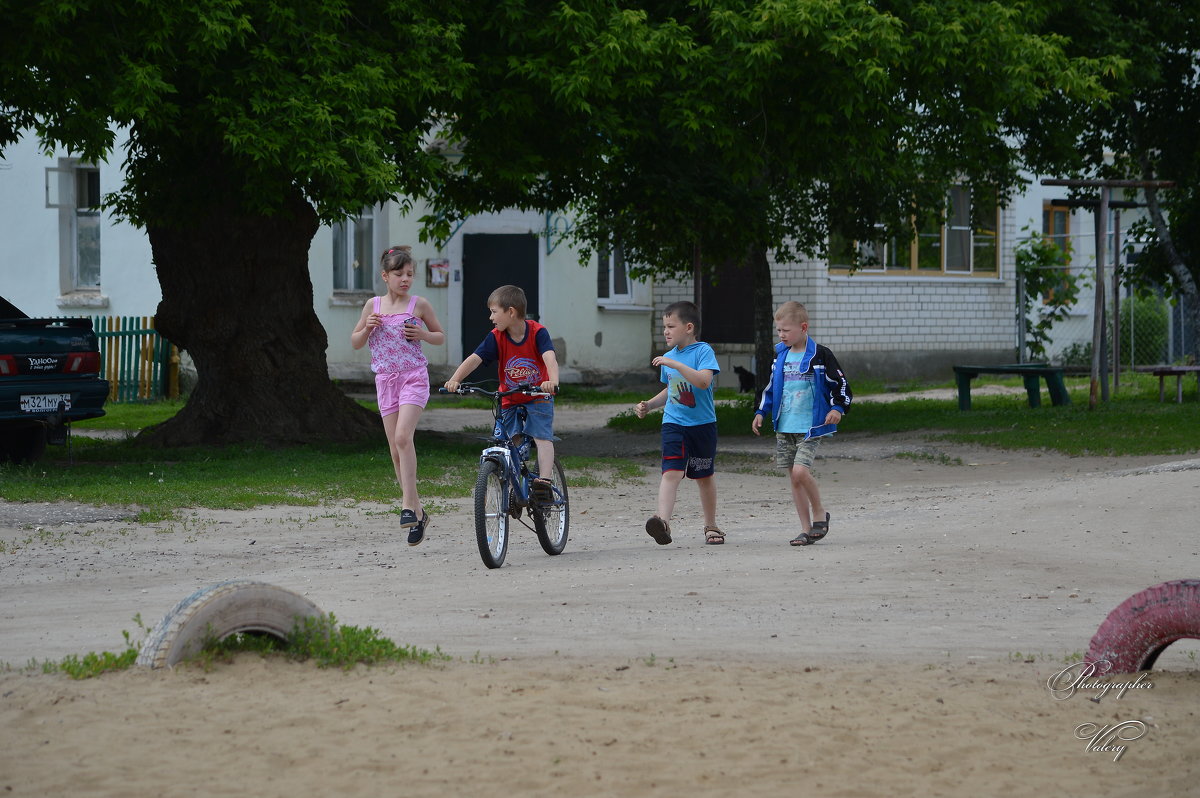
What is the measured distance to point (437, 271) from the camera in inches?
1078

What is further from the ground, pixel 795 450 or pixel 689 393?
pixel 689 393

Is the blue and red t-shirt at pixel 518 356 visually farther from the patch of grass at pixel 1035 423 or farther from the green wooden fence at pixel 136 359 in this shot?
the green wooden fence at pixel 136 359

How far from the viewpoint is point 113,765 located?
177 inches

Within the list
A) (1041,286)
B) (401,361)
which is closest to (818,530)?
(401,361)

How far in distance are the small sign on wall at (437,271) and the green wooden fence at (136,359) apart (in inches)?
182

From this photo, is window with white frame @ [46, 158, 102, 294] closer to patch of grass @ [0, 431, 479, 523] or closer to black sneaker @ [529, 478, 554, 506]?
patch of grass @ [0, 431, 479, 523]

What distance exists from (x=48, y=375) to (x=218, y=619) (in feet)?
30.5

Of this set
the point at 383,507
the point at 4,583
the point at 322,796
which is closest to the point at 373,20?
the point at 383,507

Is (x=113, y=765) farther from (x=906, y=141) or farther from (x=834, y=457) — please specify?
(x=906, y=141)

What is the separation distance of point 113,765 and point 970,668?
10.7 feet

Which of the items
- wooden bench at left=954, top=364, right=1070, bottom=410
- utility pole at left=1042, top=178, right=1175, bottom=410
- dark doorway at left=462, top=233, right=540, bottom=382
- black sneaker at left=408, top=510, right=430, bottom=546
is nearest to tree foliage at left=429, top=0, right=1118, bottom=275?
utility pole at left=1042, top=178, right=1175, bottom=410

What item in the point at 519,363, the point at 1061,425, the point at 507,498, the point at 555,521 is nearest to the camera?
the point at 507,498

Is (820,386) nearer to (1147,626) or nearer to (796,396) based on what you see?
(796,396)

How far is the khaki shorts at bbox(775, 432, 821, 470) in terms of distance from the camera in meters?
9.66
